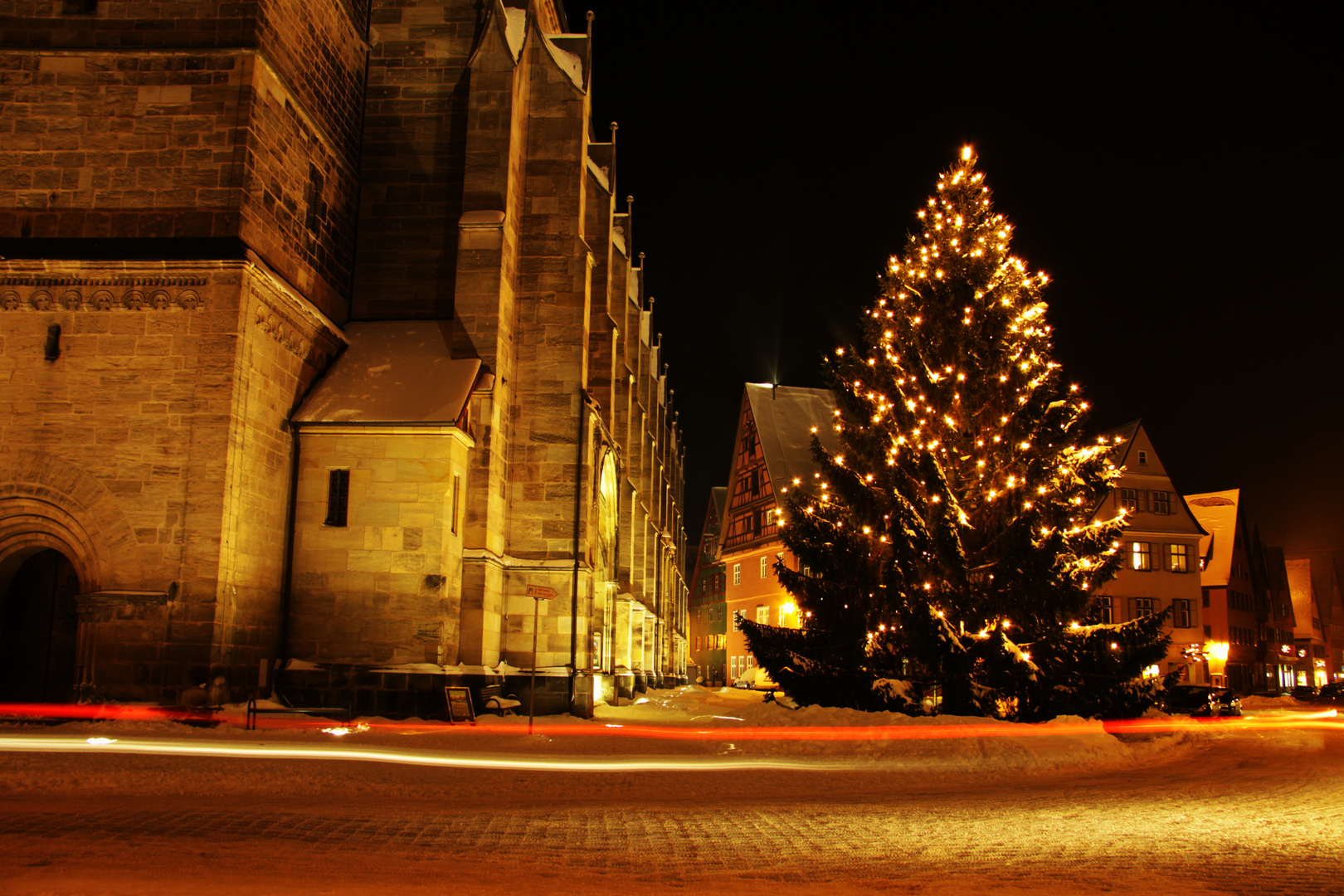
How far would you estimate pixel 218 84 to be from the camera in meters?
17.8

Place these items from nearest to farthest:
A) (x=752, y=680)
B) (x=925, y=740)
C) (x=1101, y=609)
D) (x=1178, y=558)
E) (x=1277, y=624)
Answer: (x=925, y=740), (x=1101, y=609), (x=1178, y=558), (x=752, y=680), (x=1277, y=624)

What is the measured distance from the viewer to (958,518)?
707 inches

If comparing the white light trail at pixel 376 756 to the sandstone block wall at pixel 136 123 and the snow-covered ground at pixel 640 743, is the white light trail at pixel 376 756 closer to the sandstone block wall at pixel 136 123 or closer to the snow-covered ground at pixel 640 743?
the snow-covered ground at pixel 640 743

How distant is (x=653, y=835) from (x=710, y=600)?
7944cm

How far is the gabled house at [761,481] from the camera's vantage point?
2228 inches

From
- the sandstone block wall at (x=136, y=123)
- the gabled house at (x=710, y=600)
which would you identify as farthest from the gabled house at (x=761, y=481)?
the sandstone block wall at (x=136, y=123)

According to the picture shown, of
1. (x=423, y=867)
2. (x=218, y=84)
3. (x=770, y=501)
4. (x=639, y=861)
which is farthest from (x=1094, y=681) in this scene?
(x=770, y=501)

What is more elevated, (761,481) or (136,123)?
A: (136,123)

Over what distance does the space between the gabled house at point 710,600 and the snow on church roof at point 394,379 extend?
5799 centimetres

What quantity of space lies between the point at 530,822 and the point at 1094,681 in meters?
12.5

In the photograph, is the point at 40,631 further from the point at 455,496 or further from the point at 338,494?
the point at 455,496

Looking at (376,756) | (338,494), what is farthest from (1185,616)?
(376,756)

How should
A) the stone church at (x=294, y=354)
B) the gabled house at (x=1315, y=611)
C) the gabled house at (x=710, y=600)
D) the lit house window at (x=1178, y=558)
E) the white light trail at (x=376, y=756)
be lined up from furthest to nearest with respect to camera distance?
1. the gabled house at (x=710, y=600)
2. the gabled house at (x=1315, y=611)
3. the lit house window at (x=1178, y=558)
4. the stone church at (x=294, y=354)
5. the white light trail at (x=376, y=756)

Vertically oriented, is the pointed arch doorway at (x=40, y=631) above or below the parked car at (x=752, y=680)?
above
